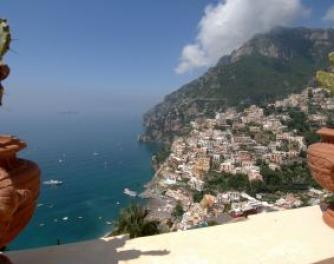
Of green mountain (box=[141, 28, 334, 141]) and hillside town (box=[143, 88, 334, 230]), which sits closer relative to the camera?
hillside town (box=[143, 88, 334, 230])

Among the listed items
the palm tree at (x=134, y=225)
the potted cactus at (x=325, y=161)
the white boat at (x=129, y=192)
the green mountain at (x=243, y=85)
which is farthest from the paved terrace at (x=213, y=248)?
the green mountain at (x=243, y=85)

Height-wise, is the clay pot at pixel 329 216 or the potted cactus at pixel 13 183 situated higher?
the potted cactus at pixel 13 183

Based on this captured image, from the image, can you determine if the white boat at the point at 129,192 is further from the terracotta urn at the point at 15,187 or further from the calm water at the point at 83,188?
the terracotta urn at the point at 15,187

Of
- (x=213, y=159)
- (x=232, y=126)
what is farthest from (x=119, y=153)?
(x=213, y=159)

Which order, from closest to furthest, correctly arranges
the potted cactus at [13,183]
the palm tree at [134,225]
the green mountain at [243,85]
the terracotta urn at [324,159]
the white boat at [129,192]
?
the potted cactus at [13,183] → the terracotta urn at [324,159] → the palm tree at [134,225] → the white boat at [129,192] → the green mountain at [243,85]

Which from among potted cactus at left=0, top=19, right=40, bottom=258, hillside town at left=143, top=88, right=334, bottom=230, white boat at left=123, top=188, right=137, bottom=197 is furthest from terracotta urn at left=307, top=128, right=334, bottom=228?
white boat at left=123, top=188, right=137, bottom=197

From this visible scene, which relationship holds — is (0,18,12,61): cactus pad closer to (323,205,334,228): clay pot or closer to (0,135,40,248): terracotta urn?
(0,135,40,248): terracotta urn

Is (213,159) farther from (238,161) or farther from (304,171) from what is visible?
(304,171)
